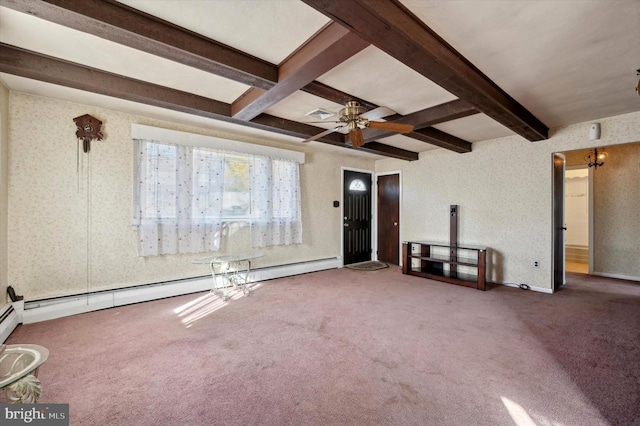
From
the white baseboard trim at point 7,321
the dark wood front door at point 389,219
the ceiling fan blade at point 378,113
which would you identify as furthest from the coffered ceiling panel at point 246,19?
the dark wood front door at point 389,219

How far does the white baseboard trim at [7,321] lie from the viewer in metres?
2.43

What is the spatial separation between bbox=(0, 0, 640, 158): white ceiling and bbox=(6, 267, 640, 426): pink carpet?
7.80 ft

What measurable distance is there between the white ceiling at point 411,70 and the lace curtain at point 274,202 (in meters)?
1.52

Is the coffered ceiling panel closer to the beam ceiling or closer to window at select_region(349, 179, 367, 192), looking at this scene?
the beam ceiling

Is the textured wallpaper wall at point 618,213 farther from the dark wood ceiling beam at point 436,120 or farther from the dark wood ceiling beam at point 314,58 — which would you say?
the dark wood ceiling beam at point 314,58

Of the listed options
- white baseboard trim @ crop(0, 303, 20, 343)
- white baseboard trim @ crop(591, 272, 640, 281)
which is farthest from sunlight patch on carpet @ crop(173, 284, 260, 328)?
white baseboard trim @ crop(591, 272, 640, 281)

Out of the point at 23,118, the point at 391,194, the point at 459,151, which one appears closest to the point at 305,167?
the point at 391,194

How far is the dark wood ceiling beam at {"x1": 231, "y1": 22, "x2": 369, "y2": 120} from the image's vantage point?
5.78 feet

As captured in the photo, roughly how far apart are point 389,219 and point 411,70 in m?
4.12

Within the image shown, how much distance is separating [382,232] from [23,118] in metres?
5.90

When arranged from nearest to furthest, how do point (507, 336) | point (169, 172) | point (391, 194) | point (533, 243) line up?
1. point (507, 336)
2. point (169, 172)
3. point (533, 243)
4. point (391, 194)

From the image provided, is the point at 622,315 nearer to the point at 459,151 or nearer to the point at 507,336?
the point at 507,336

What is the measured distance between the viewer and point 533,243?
13.6ft

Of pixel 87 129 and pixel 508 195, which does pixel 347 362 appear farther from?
pixel 508 195
